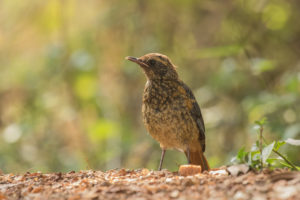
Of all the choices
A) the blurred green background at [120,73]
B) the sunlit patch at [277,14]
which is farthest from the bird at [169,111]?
the sunlit patch at [277,14]

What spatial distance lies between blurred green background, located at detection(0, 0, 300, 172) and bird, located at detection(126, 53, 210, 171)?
1392 mm

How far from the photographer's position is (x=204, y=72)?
8.77 metres

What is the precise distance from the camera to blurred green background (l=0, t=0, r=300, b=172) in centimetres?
725

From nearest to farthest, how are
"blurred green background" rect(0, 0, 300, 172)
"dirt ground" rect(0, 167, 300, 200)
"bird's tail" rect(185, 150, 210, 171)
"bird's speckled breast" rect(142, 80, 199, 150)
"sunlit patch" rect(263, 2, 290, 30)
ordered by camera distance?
1. "dirt ground" rect(0, 167, 300, 200)
2. "bird's speckled breast" rect(142, 80, 199, 150)
3. "bird's tail" rect(185, 150, 210, 171)
4. "blurred green background" rect(0, 0, 300, 172)
5. "sunlit patch" rect(263, 2, 290, 30)

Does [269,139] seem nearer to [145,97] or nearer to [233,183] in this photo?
[145,97]

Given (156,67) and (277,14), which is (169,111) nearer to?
(156,67)

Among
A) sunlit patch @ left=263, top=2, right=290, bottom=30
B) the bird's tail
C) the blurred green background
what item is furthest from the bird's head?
sunlit patch @ left=263, top=2, right=290, bottom=30

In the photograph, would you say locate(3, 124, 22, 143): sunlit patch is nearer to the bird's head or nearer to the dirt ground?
the bird's head

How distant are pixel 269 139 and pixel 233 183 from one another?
4.52 m

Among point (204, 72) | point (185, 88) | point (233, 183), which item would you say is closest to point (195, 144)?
point (185, 88)

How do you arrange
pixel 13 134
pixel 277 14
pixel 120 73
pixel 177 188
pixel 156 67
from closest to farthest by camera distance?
pixel 177 188, pixel 156 67, pixel 13 134, pixel 277 14, pixel 120 73

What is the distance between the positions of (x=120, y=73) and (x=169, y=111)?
4.63 metres

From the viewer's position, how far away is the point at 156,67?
4941mm

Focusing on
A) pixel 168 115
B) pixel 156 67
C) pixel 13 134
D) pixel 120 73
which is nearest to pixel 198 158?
pixel 168 115
